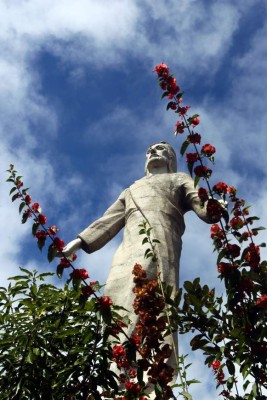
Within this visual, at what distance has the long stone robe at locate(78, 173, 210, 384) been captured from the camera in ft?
25.6

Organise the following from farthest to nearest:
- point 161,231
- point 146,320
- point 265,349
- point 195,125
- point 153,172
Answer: point 153,172, point 161,231, point 195,125, point 265,349, point 146,320

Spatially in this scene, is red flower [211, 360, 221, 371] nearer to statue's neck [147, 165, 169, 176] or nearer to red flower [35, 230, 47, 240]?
red flower [35, 230, 47, 240]

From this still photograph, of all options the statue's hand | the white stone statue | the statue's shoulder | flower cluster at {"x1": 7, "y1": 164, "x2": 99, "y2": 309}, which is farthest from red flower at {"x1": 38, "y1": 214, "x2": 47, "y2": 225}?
the statue's shoulder

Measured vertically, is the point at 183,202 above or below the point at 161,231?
above

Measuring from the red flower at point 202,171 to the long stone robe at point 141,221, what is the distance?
11.9 ft

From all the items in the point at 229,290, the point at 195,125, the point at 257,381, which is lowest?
the point at 257,381

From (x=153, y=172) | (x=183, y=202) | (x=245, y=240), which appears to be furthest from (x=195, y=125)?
(x=153, y=172)

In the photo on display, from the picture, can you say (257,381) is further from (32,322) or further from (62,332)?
(32,322)

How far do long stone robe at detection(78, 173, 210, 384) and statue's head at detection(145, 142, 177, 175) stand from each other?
1.29ft

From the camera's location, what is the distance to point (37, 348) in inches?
172

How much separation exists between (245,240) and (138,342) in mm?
1005

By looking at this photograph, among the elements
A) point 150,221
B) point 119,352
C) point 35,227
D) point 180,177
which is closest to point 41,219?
point 35,227

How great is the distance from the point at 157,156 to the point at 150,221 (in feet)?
5.86

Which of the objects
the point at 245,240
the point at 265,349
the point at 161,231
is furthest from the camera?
the point at 161,231
